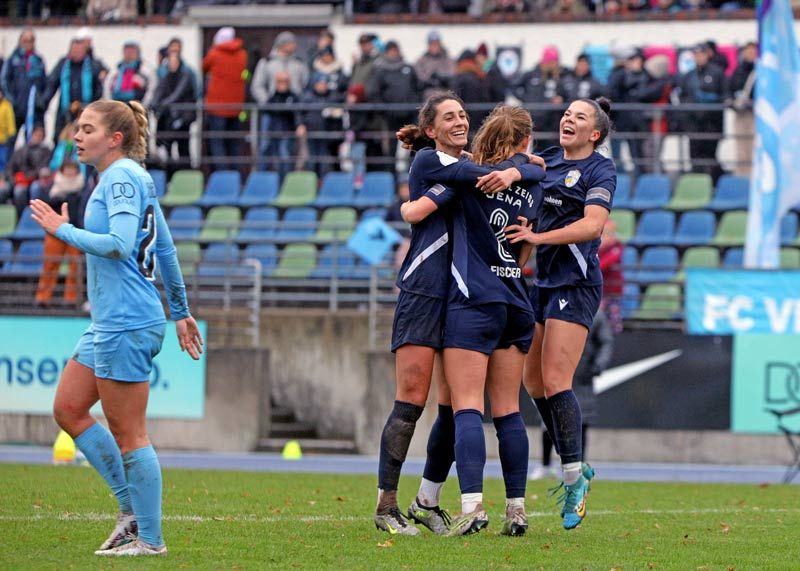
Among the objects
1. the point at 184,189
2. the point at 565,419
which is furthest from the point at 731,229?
the point at 565,419

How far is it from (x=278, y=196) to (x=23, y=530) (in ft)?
48.7

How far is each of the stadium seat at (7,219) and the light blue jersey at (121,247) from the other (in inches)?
646

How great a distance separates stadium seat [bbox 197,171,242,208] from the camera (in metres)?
22.5

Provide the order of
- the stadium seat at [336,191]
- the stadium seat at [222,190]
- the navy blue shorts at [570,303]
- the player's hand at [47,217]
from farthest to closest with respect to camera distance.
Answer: the stadium seat at [222,190]
the stadium seat at [336,191]
the navy blue shorts at [570,303]
the player's hand at [47,217]

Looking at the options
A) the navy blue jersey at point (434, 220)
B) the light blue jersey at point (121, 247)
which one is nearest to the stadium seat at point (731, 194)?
the navy blue jersey at point (434, 220)

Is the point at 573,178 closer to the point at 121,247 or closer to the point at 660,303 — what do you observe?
the point at 121,247

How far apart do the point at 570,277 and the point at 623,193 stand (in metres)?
13.2

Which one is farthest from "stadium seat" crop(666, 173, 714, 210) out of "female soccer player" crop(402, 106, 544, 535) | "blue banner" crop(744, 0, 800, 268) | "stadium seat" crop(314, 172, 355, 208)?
"female soccer player" crop(402, 106, 544, 535)

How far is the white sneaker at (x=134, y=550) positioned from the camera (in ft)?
21.8

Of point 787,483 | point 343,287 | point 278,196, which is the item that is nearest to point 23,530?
point 787,483

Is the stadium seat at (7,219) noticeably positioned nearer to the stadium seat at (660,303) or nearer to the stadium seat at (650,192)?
the stadium seat at (650,192)

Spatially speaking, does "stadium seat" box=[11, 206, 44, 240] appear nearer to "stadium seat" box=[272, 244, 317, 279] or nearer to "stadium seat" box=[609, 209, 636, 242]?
"stadium seat" box=[272, 244, 317, 279]

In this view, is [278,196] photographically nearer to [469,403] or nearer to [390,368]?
[390,368]

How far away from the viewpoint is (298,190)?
22.2m
